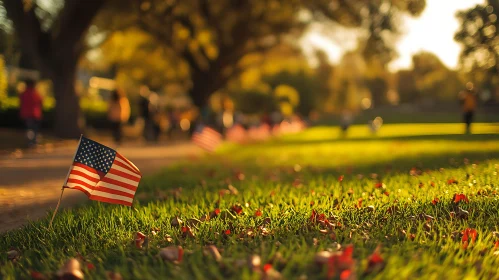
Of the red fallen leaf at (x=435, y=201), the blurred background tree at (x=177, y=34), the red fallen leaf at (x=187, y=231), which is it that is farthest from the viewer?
the blurred background tree at (x=177, y=34)

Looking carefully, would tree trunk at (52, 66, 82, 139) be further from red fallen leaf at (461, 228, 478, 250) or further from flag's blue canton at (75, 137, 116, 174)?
red fallen leaf at (461, 228, 478, 250)

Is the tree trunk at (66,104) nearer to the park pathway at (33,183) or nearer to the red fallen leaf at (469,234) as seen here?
the park pathway at (33,183)

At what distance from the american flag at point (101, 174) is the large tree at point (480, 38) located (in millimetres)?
12860

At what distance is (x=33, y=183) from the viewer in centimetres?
916

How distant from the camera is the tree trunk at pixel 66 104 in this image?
1828 centimetres

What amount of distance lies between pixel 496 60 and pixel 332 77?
93024 millimetres

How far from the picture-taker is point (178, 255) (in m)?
3.54

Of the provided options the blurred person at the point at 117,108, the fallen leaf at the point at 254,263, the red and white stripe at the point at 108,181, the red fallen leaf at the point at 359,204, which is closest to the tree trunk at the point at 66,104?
the blurred person at the point at 117,108

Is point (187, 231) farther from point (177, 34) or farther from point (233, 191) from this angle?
point (177, 34)

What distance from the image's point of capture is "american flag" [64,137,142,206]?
487 centimetres

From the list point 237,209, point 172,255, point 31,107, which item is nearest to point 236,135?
point 31,107

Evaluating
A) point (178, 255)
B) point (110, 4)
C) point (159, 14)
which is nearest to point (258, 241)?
point (178, 255)

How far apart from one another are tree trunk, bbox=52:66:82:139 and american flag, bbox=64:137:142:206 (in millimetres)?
14211

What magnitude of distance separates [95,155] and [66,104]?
14.6m
